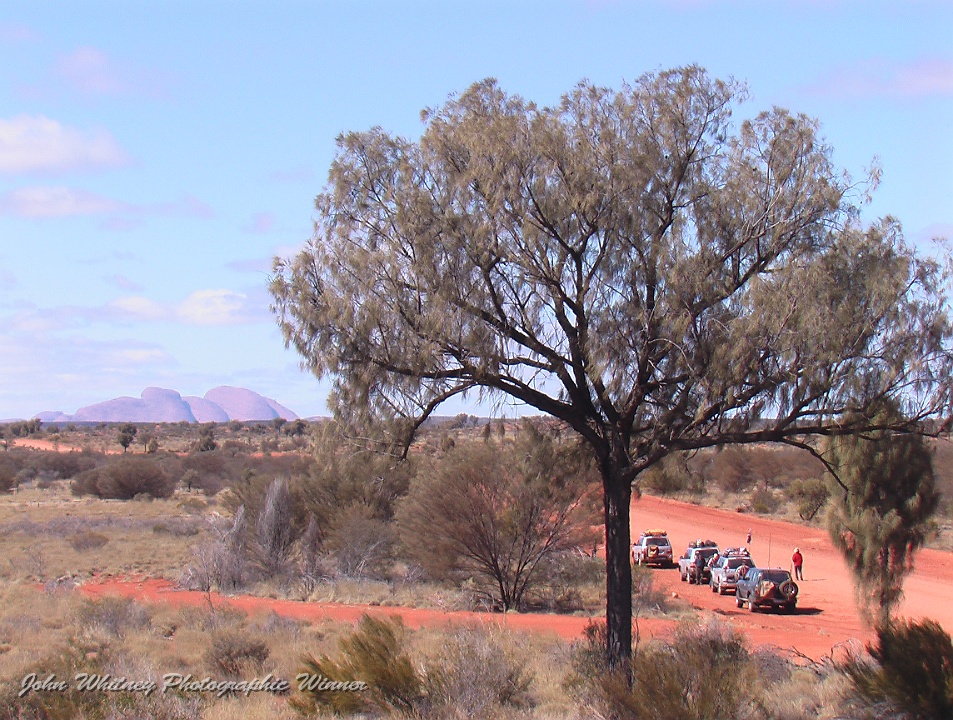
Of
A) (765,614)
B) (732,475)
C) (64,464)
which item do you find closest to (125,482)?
(64,464)

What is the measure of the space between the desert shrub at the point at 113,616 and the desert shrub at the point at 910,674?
12262 mm

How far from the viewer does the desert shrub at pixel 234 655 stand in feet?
44.2

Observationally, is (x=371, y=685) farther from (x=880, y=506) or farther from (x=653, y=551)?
(x=653, y=551)

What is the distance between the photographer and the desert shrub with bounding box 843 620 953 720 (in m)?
9.91

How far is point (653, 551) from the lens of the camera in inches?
1554

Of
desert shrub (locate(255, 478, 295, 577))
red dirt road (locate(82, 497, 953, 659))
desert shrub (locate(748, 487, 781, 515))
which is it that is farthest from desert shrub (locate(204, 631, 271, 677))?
desert shrub (locate(748, 487, 781, 515))

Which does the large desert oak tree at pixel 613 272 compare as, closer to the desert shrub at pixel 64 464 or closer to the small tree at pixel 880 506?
the small tree at pixel 880 506

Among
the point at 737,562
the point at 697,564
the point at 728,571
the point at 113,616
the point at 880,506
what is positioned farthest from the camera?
the point at 697,564

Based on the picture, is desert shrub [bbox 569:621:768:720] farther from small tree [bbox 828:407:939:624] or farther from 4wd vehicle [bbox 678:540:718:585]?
4wd vehicle [bbox 678:540:718:585]

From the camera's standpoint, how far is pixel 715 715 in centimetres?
903

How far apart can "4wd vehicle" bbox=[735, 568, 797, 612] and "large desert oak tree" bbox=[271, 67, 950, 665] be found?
17355 mm

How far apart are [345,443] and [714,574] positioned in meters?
24.0

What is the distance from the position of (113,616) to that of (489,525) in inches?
432

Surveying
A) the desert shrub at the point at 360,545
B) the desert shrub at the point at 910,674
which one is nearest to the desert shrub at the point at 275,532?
Answer: the desert shrub at the point at 360,545
